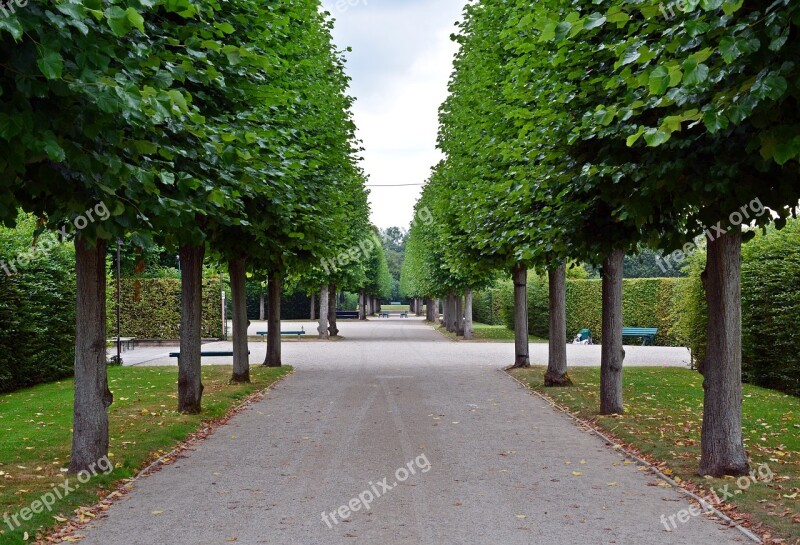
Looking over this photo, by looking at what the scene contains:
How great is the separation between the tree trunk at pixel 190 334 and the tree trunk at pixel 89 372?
170 inches

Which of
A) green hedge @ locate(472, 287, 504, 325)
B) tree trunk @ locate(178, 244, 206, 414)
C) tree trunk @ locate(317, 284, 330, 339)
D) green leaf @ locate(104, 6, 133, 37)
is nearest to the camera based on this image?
green leaf @ locate(104, 6, 133, 37)

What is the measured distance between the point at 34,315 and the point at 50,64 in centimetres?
1456

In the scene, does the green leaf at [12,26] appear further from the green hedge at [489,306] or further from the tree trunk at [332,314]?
the green hedge at [489,306]

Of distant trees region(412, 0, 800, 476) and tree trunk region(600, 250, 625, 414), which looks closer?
distant trees region(412, 0, 800, 476)

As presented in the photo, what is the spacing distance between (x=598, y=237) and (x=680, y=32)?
4.90m

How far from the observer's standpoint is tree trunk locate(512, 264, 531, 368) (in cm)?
2156

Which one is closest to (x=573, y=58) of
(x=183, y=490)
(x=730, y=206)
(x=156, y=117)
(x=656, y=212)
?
(x=656, y=212)

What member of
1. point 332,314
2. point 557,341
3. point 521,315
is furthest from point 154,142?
point 332,314

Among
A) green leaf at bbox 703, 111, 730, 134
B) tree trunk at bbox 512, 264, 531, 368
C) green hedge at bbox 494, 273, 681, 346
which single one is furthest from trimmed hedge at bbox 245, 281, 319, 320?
green leaf at bbox 703, 111, 730, 134

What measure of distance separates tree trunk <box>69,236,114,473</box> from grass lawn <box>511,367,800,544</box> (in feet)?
21.0

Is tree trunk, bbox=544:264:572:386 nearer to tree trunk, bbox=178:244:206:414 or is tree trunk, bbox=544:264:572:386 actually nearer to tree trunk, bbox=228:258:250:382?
tree trunk, bbox=228:258:250:382

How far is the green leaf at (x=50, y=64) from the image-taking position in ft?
13.0

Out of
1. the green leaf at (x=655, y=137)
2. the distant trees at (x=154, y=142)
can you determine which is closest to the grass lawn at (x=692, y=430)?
the green leaf at (x=655, y=137)

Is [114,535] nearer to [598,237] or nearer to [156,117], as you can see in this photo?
[156,117]
